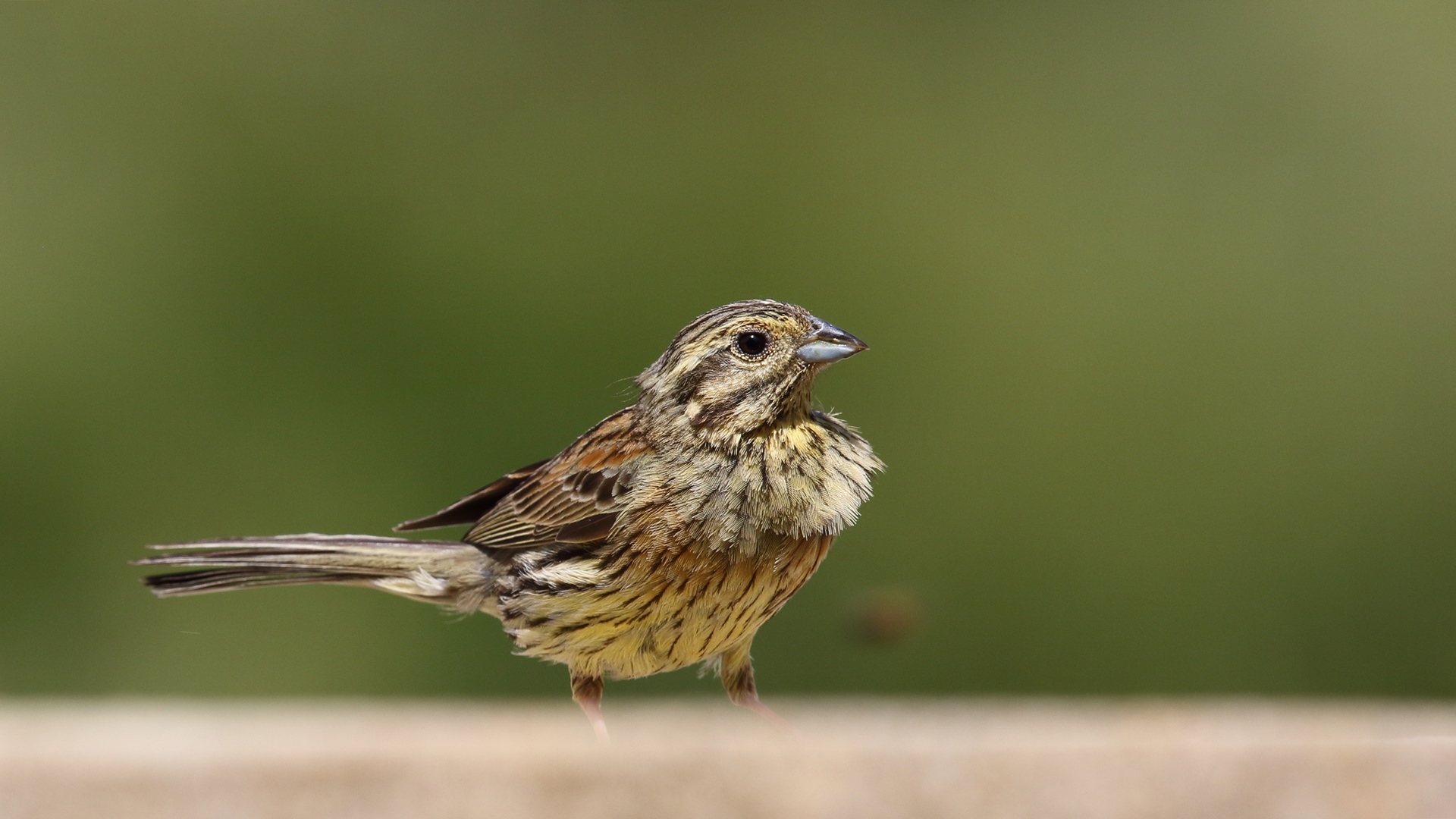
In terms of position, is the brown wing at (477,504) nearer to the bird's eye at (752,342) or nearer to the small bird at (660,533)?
the small bird at (660,533)

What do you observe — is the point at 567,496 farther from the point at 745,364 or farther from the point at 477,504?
the point at 745,364

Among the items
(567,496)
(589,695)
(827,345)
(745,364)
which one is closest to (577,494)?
(567,496)

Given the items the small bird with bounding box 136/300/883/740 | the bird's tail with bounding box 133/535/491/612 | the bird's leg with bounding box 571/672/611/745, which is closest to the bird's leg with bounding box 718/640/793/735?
the small bird with bounding box 136/300/883/740

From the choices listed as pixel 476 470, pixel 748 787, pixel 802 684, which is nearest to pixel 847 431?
pixel 748 787

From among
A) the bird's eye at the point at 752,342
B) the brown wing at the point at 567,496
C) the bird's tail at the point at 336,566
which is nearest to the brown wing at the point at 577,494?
the brown wing at the point at 567,496

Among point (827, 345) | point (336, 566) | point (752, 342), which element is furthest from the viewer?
point (336, 566)
